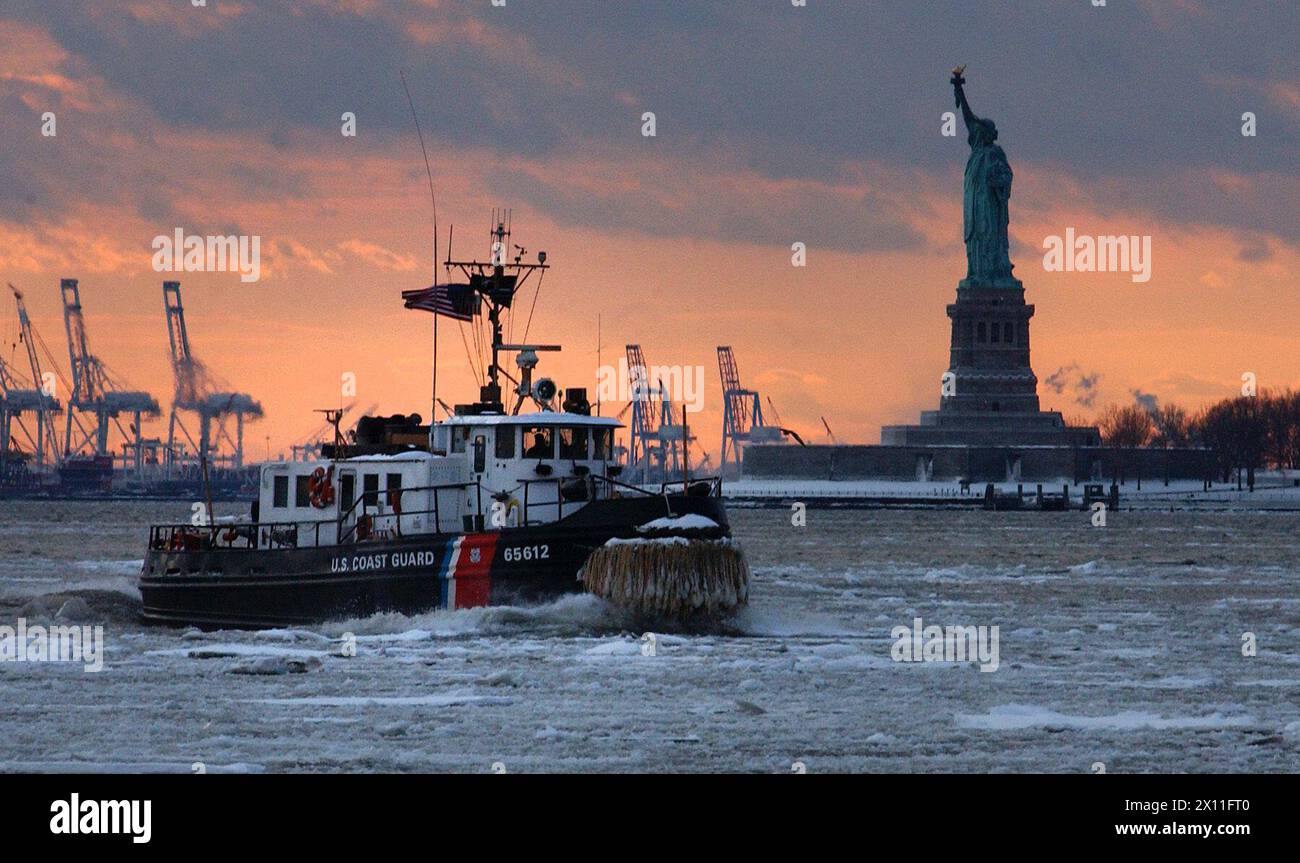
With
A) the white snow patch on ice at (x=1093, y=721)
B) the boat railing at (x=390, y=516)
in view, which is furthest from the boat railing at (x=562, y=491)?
the white snow patch on ice at (x=1093, y=721)

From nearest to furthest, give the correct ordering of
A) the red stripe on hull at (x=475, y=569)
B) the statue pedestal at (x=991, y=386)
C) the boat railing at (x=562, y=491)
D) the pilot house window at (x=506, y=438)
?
the red stripe on hull at (x=475, y=569)
the boat railing at (x=562, y=491)
the pilot house window at (x=506, y=438)
the statue pedestal at (x=991, y=386)

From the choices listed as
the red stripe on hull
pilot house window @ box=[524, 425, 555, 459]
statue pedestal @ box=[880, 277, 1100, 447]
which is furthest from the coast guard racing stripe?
statue pedestal @ box=[880, 277, 1100, 447]

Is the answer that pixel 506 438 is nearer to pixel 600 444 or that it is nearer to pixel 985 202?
pixel 600 444

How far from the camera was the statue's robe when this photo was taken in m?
187

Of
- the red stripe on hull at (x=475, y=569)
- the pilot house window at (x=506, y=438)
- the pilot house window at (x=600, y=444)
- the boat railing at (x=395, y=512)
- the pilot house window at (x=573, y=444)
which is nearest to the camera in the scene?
the red stripe on hull at (x=475, y=569)

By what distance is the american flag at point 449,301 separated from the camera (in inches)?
1567

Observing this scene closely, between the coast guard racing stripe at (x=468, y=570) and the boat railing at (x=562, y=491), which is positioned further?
the boat railing at (x=562, y=491)

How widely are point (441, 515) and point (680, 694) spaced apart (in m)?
12.1

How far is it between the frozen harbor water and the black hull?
0.52 metres

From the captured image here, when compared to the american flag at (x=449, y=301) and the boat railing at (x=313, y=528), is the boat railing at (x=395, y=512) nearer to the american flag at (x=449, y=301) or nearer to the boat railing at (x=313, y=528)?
the boat railing at (x=313, y=528)

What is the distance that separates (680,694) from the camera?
87.2 feet

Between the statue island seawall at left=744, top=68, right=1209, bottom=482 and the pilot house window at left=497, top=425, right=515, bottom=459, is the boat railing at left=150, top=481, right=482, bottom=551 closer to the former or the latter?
the pilot house window at left=497, top=425, right=515, bottom=459

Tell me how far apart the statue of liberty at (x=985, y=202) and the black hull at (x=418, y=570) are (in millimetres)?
153570
